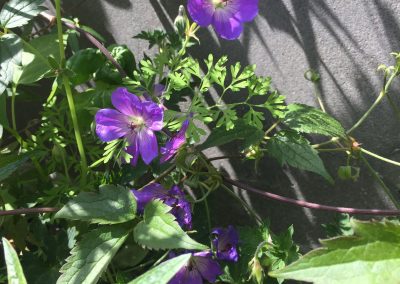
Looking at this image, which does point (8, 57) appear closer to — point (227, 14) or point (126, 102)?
point (126, 102)

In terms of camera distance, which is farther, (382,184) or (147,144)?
(382,184)

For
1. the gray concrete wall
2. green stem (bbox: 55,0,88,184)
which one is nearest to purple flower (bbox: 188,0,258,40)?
the gray concrete wall

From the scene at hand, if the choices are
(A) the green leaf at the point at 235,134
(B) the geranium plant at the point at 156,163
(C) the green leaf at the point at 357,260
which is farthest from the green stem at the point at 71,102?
(C) the green leaf at the point at 357,260

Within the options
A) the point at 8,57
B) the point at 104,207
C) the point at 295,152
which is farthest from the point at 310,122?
the point at 8,57

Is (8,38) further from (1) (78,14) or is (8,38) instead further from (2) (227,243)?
(2) (227,243)

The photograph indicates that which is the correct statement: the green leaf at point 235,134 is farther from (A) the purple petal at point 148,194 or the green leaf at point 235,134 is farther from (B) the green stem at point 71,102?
(B) the green stem at point 71,102
